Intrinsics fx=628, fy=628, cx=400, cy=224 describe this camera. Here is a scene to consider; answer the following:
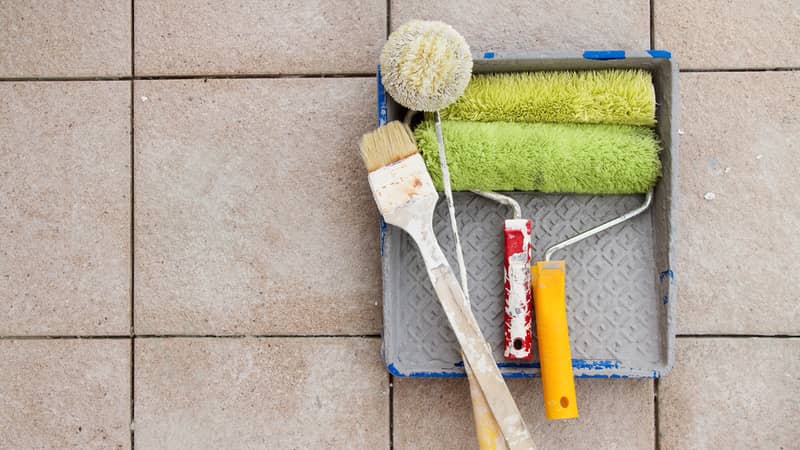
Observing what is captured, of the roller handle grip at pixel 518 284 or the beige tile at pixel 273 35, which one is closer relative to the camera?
the roller handle grip at pixel 518 284

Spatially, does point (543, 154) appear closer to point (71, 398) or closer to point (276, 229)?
point (276, 229)

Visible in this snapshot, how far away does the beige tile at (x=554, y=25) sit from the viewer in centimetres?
91

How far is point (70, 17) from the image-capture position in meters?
0.95

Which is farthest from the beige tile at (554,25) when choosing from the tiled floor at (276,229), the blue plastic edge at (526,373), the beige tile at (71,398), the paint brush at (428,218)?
the beige tile at (71,398)

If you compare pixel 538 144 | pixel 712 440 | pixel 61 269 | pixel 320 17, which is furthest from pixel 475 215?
pixel 61 269

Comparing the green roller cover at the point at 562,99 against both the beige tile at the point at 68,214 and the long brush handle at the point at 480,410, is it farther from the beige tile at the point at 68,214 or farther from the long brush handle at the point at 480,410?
the beige tile at the point at 68,214

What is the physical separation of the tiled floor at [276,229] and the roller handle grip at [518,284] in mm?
117

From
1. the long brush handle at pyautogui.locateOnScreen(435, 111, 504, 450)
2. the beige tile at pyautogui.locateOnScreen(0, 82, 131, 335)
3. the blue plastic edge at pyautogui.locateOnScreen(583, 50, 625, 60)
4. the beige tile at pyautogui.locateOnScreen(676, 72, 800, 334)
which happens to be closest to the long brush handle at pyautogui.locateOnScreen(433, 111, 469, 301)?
the long brush handle at pyautogui.locateOnScreen(435, 111, 504, 450)

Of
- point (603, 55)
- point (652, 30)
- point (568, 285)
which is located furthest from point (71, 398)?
point (652, 30)

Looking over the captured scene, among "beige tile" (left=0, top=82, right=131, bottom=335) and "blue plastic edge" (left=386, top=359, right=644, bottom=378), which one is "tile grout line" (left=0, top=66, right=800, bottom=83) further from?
"blue plastic edge" (left=386, top=359, right=644, bottom=378)

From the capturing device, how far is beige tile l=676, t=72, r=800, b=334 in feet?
2.96

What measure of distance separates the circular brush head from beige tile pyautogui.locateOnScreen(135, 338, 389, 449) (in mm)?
372

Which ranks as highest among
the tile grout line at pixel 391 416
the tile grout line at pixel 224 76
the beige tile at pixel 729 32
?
the beige tile at pixel 729 32

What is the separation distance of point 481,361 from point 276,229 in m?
0.35
